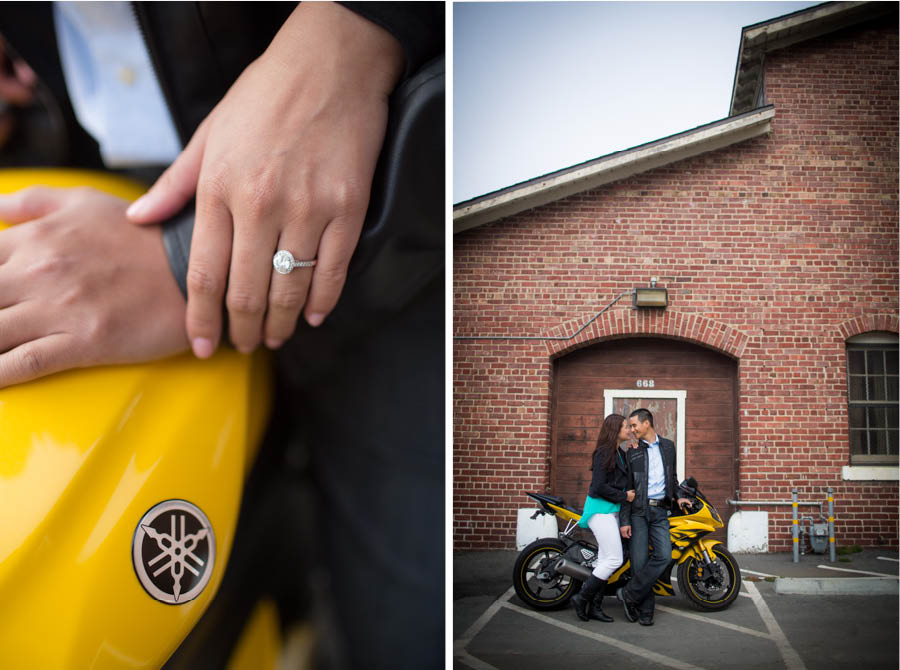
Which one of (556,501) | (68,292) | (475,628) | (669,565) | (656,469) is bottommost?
(475,628)

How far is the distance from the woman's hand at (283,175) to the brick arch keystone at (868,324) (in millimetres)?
1831

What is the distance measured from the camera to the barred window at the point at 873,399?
252 cm

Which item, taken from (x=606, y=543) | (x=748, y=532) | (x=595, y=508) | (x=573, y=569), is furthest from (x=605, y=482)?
(x=748, y=532)

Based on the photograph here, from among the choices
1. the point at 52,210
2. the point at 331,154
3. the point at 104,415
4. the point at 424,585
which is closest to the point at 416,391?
the point at 424,585

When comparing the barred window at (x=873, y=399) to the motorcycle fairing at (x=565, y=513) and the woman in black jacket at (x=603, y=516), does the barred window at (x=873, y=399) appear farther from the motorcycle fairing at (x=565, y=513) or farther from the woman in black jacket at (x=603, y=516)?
the motorcycle fairing at (x=565, y=513)

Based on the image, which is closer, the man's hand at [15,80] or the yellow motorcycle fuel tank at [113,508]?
the yellow motorcycle fuel tank at [113,508]

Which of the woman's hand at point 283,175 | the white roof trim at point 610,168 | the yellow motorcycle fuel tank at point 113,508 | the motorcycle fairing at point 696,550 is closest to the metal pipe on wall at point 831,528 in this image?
the motorcycle fairing at point 696,550

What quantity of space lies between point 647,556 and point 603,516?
0.20 metres

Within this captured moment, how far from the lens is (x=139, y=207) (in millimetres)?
1780

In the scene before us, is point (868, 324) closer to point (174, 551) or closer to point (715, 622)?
point (715, 622)

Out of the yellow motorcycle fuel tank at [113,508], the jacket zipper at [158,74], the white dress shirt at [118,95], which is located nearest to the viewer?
the yellow motorcycle fuel tank at [113,508]

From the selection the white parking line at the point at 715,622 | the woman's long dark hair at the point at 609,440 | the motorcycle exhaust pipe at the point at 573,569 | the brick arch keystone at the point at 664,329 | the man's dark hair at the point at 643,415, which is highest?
the brick arch keystone at the point at 664,329

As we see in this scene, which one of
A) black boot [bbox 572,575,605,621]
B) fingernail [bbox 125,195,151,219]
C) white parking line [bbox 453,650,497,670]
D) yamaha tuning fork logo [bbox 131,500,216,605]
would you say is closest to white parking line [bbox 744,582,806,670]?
black boot [bbox 572,575,605,621]

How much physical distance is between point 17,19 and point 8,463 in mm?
1385
